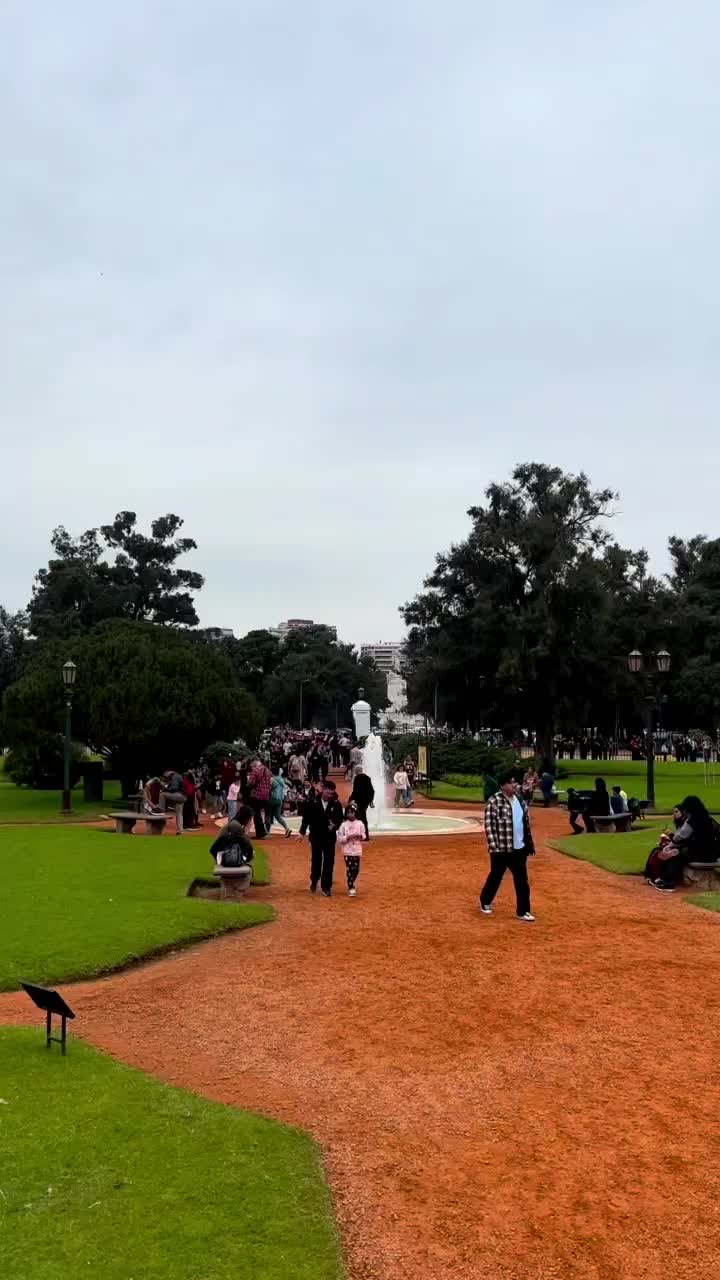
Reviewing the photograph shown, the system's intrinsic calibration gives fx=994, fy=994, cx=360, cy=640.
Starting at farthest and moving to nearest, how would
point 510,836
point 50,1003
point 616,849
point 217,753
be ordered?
1. point 217,753
2. point 616,849
3. point 510,836
4. point 50,1003

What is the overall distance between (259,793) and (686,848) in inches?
396

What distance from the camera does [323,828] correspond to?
14.5 m

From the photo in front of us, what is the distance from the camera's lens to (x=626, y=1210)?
5.36 metres

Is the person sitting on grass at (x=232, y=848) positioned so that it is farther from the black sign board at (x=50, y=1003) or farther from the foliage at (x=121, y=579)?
the foliage at (x=121, y=579)

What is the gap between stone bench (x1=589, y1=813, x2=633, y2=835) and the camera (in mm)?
22672

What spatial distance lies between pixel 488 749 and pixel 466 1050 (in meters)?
40.7

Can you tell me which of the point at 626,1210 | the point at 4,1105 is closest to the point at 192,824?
the point at 4,1105

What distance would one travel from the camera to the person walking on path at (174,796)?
23.1 meters

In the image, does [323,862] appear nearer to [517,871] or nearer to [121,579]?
[517,871]

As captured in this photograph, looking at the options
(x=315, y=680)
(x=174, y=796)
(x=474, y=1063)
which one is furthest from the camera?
(x=315, y=680)

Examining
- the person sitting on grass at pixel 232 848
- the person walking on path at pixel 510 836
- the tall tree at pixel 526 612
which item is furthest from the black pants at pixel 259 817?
the tall tree at pixel 526 612

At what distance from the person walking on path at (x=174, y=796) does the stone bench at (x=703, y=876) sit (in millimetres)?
11551

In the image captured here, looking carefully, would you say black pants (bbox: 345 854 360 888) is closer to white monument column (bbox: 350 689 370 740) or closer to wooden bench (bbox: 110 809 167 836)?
wooden bench (bbox: 110 809 167 836)

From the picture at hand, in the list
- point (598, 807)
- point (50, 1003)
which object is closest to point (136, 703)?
point (598, 807)
